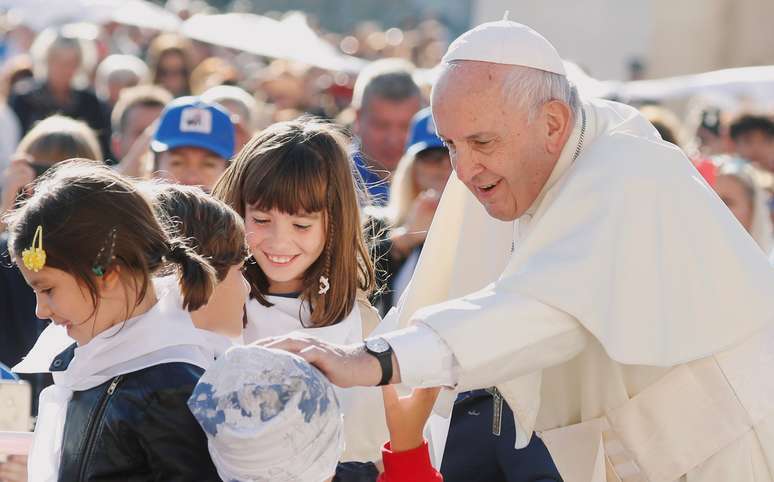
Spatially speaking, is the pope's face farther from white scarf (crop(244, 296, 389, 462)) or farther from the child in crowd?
the child in crowd

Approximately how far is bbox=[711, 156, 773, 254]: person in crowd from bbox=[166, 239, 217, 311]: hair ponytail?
158 inches

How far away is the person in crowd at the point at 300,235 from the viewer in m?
4.24

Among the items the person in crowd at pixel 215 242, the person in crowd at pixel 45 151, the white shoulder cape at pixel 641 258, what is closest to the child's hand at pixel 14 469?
the person in crowd at pixel 215 242

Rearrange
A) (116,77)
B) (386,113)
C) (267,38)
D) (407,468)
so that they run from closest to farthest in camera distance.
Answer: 1. (407,468)
2. (386,113)
3. (116,77)
4. (267,38)

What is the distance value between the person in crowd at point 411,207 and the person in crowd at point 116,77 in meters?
4.86

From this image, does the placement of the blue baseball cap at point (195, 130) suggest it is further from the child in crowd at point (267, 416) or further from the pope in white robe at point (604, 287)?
the child in crowd at point (267, 416)

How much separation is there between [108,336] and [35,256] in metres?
0.24

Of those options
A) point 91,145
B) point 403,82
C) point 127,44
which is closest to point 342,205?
point 91,145

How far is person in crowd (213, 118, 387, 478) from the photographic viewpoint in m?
4.24

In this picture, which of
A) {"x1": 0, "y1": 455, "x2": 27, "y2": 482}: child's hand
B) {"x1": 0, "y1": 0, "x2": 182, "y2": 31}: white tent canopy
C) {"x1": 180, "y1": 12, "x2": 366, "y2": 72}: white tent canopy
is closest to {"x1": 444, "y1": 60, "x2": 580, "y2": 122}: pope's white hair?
{"x1": 0, "y1": 455, "x2": 27, "y2": 482}: child's hand

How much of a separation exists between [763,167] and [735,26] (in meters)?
11.9

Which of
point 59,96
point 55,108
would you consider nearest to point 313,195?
point 55,108

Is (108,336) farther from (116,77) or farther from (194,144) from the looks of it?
(116,77)

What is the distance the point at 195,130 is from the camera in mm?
5957
